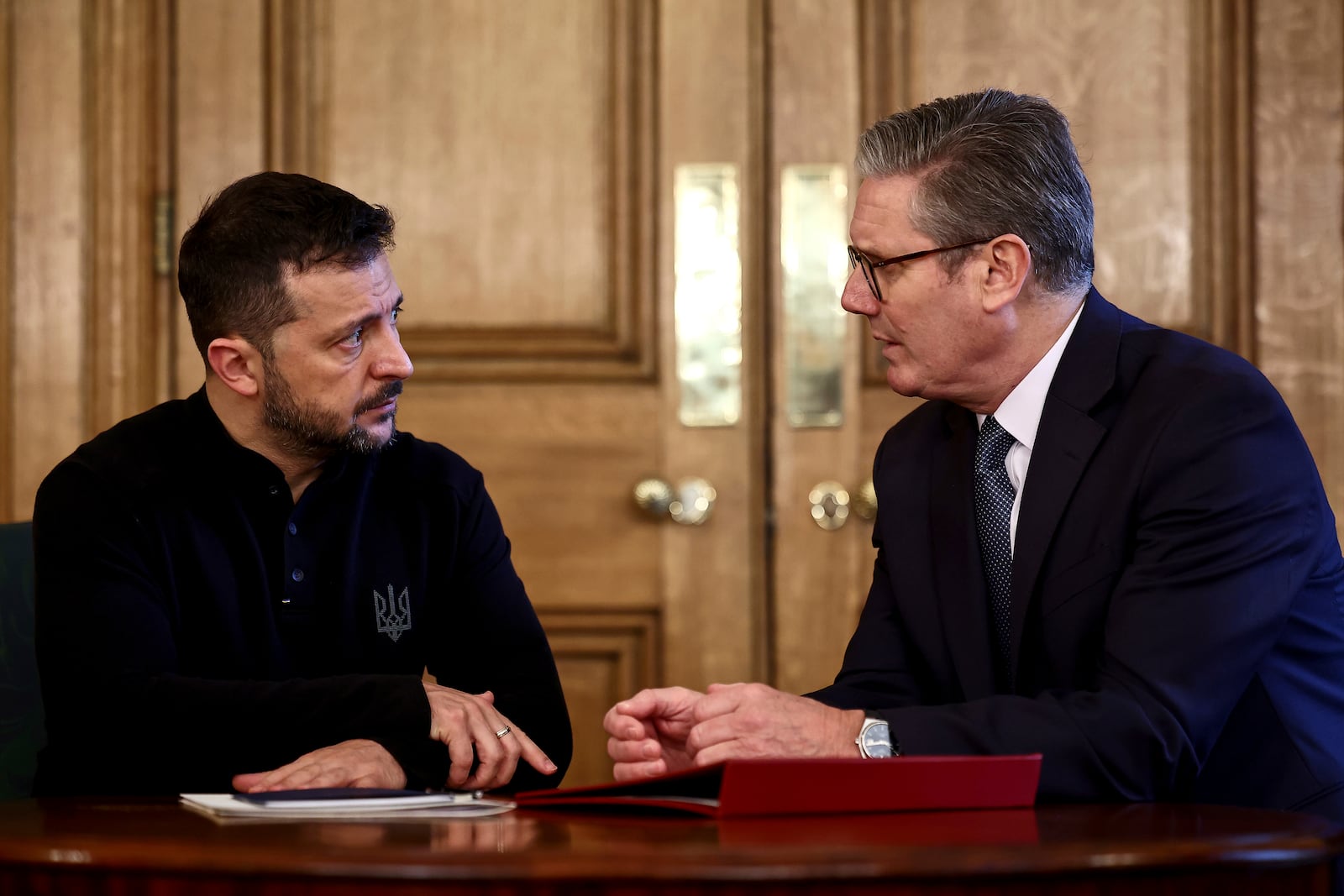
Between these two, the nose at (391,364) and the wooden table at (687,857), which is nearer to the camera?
the wooden table at (687,857)

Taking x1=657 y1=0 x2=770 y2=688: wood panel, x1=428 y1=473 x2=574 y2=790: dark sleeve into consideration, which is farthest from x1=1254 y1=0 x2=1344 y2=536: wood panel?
x1=428 y1=473 x2=574 y2=790: dark sleeve

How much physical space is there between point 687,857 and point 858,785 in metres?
0.22

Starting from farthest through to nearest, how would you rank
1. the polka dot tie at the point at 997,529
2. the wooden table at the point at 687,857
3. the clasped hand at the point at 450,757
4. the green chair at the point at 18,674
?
the green chair at the point at 18,674
the polka dot tie at the point at 997,529
the clasped hand at the point at 450,757
the wooden table at the point at 687,857

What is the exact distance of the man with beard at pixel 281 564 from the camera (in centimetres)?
156

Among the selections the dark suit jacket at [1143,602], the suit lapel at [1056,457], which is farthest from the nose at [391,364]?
Answer: the suit lapel at [1056,457]

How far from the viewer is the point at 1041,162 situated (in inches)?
66.9

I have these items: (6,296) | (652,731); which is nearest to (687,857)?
(652,731)

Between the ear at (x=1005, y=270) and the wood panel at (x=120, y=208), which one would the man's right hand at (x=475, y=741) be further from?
the wood panel at (x=120, y=208)

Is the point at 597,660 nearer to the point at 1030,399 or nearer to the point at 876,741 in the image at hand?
the point at 1030,399

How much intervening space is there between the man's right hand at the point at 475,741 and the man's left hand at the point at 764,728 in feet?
0.96

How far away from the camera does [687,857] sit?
3.05 ft

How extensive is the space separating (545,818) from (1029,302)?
903 millimetres

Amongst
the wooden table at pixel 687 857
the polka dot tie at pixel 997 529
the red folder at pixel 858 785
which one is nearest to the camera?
the wooden table at pixel 687 857

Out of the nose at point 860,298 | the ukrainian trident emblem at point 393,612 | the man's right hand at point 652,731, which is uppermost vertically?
the nose at point 860,298
